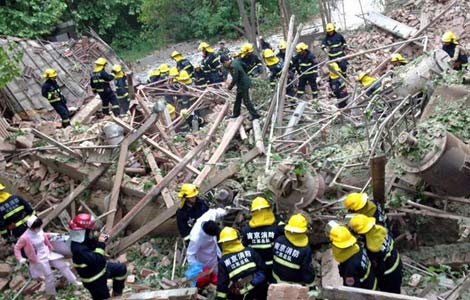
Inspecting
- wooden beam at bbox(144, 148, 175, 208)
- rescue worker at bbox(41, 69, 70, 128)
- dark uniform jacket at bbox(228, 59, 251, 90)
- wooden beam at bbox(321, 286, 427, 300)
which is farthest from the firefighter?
rescue worker at bbox(41, 69, 70, 128)

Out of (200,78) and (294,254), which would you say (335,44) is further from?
(294,254)

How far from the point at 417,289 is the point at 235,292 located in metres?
2.24

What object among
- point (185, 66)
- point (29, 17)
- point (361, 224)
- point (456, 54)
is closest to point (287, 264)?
point (361, 224)

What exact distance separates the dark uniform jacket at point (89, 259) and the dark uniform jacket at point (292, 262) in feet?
7.01

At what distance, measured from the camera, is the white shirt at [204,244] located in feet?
21.6

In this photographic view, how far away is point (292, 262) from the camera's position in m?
5.40

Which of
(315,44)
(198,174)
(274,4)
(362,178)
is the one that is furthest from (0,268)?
(274,4)

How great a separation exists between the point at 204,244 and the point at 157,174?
230 cm

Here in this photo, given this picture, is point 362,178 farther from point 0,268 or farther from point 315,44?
point 315,44

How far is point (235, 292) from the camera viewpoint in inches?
220

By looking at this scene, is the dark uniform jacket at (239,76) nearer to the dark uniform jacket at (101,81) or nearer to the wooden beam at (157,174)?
the wooden beam at (157,174)

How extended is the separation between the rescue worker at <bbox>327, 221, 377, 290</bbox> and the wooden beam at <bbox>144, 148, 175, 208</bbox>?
11.8 ft

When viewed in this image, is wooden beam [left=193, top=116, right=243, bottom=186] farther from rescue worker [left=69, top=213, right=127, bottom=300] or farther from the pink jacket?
the pink jacket

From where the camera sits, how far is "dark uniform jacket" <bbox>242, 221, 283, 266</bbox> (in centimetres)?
584
